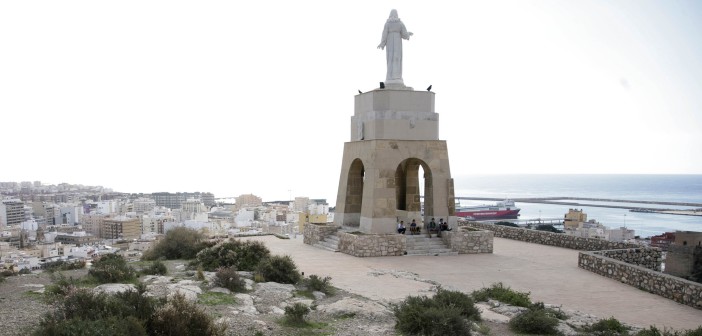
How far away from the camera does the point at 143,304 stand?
6.68 meters

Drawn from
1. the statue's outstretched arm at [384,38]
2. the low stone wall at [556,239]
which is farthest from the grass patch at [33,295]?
the low stone wall at [556,239]

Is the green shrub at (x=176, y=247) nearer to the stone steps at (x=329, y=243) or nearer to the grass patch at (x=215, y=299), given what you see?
the stone steps at (x=329, y=243)

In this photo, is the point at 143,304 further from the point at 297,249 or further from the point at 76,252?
the point at 76,252

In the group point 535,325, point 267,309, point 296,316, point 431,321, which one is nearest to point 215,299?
point 267,309

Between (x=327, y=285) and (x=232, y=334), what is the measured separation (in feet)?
12.7

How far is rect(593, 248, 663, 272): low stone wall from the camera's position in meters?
14.3

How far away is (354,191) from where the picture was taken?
1853 centimetres

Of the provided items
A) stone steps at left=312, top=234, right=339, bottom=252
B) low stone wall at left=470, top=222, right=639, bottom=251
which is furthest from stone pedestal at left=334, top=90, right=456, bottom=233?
low stone wall at left=470, top=222, right=639, bottom=251

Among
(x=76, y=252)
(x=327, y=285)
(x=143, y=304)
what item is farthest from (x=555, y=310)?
(x=76, y=252)

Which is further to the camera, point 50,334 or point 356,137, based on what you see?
point 356,137

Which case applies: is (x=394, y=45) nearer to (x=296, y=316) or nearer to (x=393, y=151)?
(x=393, y=151)

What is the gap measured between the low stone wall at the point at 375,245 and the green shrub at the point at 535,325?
7823mm

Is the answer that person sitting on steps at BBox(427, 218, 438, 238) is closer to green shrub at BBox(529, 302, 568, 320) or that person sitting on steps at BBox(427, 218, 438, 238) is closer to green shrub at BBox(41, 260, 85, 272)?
green shrub at BBox(529, 302, 568, 320)

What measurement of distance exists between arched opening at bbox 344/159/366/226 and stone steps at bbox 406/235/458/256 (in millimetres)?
2725
